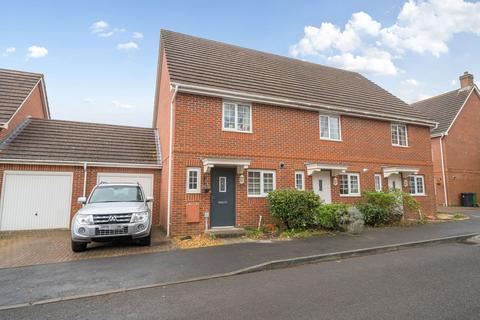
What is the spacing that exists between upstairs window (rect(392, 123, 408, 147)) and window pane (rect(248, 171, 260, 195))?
8416 mm

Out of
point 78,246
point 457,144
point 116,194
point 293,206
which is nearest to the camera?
point 78,246

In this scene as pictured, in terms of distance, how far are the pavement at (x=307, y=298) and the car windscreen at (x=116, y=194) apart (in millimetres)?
4221

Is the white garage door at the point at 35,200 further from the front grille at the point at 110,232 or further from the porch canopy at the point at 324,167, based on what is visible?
the porch canopy at the point at 324,167

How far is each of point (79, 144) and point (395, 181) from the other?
15855 mm

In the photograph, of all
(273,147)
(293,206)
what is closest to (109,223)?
(293,206)

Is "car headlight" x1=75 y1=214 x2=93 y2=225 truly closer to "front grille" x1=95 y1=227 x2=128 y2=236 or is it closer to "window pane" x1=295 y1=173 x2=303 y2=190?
"front grille" x1=95 y1=227 x2=128 y2=236

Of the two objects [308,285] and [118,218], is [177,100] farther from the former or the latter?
[308,285]

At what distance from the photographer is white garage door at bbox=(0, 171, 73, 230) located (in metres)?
10.5

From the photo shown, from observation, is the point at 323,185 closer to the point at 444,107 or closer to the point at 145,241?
the point at 145,241

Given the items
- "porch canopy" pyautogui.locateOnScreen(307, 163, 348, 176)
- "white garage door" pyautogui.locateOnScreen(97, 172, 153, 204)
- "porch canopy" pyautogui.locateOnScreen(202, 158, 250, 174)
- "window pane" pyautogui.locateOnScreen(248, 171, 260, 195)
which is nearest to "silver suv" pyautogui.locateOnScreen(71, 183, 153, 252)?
"porch canopy" pyautogui.locateOnScreen(202, 158, 250, 174)

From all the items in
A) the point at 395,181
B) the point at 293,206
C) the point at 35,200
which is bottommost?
the point at 293,206

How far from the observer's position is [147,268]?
605 cm

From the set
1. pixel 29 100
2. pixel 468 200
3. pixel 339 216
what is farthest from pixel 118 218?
pixel 468 200

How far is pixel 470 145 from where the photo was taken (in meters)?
21.8
